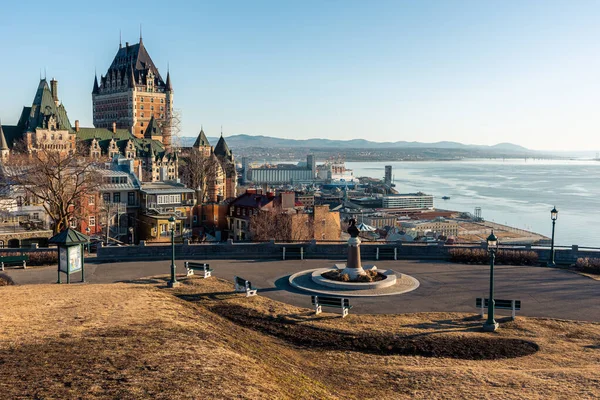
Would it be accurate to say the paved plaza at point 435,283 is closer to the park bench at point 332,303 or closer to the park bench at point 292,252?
the park bench at point 292,252

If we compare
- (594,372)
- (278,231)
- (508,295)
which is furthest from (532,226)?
(594,372)

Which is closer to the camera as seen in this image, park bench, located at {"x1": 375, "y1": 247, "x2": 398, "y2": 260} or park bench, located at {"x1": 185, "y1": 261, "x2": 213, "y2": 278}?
park bench, located at {"x1": 185, "y1": 261, "x2": 213, "y2": 278}

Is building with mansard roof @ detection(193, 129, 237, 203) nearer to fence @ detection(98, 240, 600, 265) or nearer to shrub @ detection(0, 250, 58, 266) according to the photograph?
→ fence @ detection(98, 240, 600, 265)

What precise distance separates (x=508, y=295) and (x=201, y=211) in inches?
2238

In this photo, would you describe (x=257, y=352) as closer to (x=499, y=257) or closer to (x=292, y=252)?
(x=292, y=252)

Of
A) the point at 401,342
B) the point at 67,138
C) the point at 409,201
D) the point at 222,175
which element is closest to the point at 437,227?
the point at 222,175

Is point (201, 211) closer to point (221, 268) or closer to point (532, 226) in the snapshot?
point (221, 268)

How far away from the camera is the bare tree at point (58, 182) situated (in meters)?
34.5

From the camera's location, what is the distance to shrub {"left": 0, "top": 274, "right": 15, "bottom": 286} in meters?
23.3

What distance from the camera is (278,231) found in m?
52.2

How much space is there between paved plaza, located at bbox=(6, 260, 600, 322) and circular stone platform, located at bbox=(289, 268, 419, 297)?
38cm

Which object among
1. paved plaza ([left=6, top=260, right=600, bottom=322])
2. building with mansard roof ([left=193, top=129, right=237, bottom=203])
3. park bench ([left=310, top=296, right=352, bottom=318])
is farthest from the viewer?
building with mansard roof ([left=193, top=129, right=237, bottom=203])

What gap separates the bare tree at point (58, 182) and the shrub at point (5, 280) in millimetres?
9037

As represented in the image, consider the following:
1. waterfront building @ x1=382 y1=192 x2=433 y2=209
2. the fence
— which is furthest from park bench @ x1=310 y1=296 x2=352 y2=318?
waterfront building @ x1=382 y1=192 x2=433 y2=209
